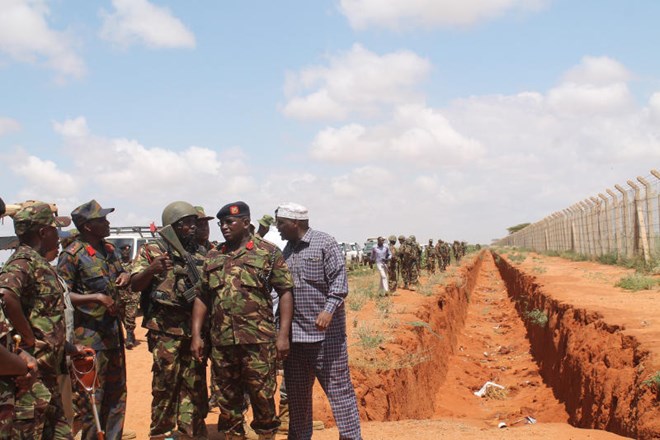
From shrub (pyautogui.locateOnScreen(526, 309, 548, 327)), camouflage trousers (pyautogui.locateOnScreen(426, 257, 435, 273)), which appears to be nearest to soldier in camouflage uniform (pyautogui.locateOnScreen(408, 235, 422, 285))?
camouflage trousers (pyautogui.locateOnScreen(426, 257, 435, 273))

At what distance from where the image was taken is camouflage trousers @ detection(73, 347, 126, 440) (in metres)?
4.78

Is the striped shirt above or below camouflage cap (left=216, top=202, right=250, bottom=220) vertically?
below

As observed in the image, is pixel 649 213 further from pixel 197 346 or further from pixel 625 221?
pixel 197 346

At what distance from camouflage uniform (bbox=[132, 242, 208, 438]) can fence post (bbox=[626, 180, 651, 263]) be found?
15.4 metres

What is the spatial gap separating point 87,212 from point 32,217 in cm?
124

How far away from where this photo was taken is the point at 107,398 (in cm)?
493

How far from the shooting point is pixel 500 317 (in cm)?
2109

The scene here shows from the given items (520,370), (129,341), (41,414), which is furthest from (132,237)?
(41,414)

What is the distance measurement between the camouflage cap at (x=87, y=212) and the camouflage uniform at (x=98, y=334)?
0.58 feet

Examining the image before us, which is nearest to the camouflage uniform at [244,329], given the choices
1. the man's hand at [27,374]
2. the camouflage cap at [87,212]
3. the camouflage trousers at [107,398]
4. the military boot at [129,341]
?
the camouflage trousers at [107,398]

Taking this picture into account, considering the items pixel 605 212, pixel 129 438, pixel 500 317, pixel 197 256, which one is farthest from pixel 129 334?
pixel 605 212

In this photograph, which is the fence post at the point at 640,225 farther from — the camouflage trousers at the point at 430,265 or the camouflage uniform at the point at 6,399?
the camouflage uniform at the point at 6,399

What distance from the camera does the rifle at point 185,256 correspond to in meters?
4.96

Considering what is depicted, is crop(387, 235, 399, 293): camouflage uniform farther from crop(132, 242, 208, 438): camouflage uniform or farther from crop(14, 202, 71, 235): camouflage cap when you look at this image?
crop(14, 202, 71, 235): camouflage cap
